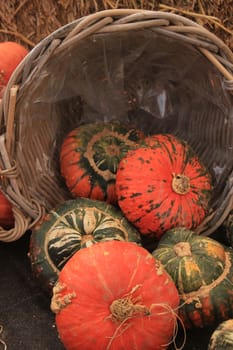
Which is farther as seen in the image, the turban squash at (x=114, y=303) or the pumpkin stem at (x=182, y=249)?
the pumpkin stem at (x=182, y=249)

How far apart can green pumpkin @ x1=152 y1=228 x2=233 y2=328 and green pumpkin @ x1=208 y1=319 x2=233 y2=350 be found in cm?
13

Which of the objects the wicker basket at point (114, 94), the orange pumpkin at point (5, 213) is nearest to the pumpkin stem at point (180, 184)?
the wicker basket at point (114, 94)

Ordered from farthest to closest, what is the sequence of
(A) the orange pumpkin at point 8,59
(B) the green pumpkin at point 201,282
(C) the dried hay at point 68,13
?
(C) the dried hay at point 68,13 < (A) the orange pumpkin at point 8,59 < (B) the green pumpkin at point 201,282

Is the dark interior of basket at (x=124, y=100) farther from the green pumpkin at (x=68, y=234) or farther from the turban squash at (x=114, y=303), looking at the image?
the turban squash at (x=114, y=303)

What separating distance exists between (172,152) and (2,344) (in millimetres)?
682

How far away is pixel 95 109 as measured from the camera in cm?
176

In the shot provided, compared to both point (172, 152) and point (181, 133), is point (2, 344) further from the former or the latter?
point (181, 133)

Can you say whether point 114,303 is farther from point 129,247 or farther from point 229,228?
point 229,228

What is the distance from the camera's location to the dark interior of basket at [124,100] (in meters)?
1.49

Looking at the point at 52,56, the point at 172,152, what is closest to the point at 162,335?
the point at 172,152

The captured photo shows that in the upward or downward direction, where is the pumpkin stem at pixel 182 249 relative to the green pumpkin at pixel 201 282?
upward

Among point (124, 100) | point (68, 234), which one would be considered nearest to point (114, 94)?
point (124, 100)

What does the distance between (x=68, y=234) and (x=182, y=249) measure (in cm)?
29

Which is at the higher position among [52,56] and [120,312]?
[52,56]
